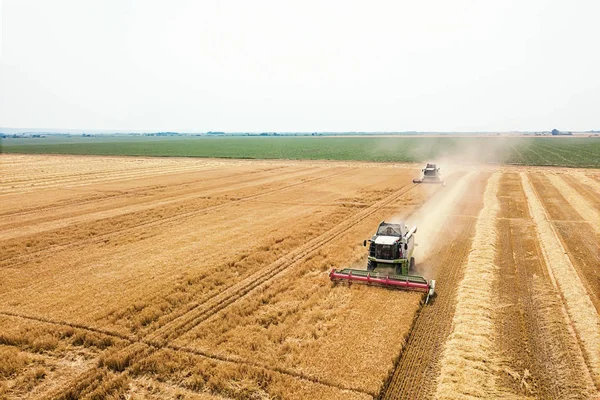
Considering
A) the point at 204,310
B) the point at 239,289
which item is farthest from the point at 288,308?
the point at 204,310

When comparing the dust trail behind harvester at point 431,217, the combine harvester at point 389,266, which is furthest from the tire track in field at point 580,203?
the combine harvester at point 389,266

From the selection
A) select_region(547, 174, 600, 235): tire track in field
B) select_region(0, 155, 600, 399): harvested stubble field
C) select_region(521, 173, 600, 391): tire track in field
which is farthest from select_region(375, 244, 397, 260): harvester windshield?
select_region(547, 174, 600, 235): tire track in field

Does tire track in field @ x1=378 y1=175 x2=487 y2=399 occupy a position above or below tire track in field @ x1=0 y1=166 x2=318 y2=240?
below

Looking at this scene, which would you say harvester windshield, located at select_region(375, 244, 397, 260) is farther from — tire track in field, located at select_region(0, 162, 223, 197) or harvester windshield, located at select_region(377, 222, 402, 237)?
tire track in field, located at select_region(0, 162, 223, 197)

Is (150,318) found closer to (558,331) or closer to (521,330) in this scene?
(521,330)

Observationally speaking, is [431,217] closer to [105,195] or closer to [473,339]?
[473,339]

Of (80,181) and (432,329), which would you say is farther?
(80,181)

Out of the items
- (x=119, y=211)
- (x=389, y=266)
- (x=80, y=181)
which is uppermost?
(x=80, y=181)
